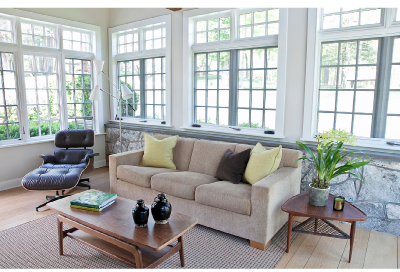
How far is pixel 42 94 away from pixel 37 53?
2.17ft

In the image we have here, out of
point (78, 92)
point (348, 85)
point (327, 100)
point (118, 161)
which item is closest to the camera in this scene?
point (348, 85)

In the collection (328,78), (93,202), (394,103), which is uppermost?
(328,78)

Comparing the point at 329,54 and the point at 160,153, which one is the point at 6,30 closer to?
the point at 160,153

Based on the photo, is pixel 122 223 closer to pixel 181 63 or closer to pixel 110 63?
pixel 181 63

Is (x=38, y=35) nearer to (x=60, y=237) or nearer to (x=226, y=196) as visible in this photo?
(x=60, y=237)

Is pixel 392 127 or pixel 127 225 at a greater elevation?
pixel 392 127

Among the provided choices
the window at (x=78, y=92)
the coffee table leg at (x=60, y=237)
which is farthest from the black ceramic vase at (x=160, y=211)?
the window at (x=78, y=92)

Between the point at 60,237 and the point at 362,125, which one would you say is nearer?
the point at 60,237

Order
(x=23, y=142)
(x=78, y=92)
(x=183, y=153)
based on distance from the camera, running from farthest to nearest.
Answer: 1. (x=78, y=92)
2. (x=23, y=142)
3. (x=183, y=153)

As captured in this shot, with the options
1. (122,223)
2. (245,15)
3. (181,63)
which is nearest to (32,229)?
(122,223)

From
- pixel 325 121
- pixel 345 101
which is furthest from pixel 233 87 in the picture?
pixel 345 101

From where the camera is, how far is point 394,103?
10.1ft

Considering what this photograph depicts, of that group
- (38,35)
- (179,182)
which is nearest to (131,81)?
(38,35)

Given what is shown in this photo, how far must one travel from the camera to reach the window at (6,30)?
14.1 feet
